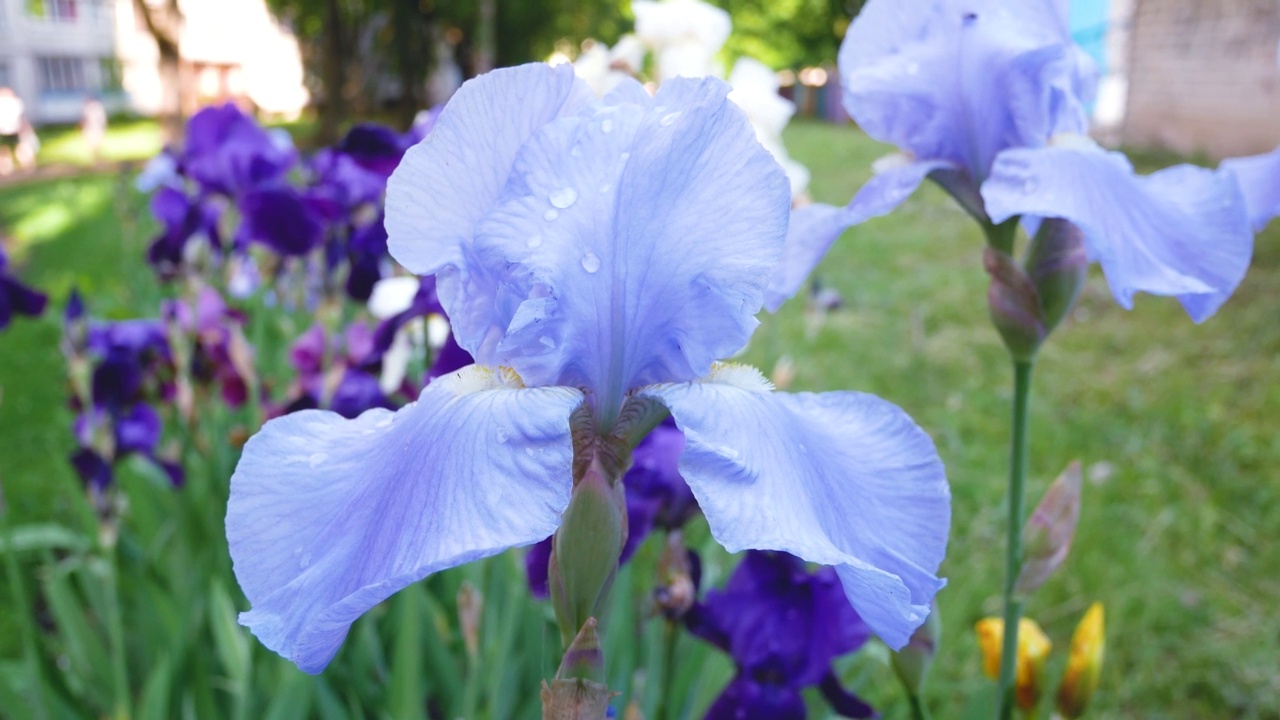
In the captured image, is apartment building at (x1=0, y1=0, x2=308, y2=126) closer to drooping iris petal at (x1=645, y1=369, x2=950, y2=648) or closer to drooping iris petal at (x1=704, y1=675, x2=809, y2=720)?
drooping iris petal at (x1=704, y1=675, x2=809, y2=720)

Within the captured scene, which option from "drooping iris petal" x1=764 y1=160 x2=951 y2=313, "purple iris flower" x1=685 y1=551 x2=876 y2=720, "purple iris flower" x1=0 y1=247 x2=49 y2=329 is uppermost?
"drooping iris petal" x1=764 y1=160 x2=951 y2=313

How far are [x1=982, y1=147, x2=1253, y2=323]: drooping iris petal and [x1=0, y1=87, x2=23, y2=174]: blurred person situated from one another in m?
9.12

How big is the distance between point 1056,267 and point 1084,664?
43 centimetres

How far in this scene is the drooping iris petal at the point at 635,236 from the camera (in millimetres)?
535

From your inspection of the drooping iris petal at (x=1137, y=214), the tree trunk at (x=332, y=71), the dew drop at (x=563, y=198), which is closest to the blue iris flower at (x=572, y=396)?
the dew drop at (x=563, y=198)

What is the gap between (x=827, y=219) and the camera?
0.91 metres

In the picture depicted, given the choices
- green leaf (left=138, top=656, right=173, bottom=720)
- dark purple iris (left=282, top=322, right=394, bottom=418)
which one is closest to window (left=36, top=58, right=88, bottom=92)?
dark purple iris (left=282, top=322, right=394, bottom=418)

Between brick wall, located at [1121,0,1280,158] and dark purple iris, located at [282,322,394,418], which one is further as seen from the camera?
brick wall, located at [1121,0,1280,158]

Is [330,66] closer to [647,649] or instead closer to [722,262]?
[647,649]

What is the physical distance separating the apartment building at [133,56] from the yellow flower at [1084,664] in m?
22.9

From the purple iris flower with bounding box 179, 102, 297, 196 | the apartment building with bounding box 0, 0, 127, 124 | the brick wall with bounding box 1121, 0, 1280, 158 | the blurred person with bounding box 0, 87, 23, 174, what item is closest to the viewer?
the purple iris flower with bounding box 179, 102, 297, 196

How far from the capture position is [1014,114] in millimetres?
834

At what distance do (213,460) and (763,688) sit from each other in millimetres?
1423

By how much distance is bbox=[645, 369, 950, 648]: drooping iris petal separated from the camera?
0.50 m
